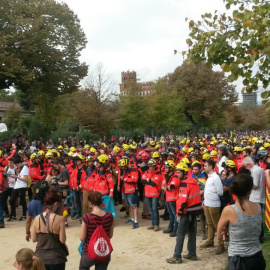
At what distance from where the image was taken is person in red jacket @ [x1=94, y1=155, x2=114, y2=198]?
30.9ft

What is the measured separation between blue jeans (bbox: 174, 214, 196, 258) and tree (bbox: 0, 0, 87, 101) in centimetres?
2278

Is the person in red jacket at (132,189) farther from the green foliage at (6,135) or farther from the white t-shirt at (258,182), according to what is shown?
the green foliage at (6,135)

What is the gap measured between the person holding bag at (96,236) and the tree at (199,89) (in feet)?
150

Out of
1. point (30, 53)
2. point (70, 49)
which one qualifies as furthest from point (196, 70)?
point (30, 53)

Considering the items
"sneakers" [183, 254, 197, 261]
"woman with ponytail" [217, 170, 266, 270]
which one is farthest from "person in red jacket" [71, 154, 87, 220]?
"woman with ponytail" [217, 170, 266, 270]

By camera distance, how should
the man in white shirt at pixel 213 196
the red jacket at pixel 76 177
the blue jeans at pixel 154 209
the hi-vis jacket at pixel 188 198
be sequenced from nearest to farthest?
1. the hi-vis jacket at pixel 188 198
2. the man in white shirt at pixel 213 196
3. the blue jeans at pixel 154 209
4. the red jacket at pixel 76 177

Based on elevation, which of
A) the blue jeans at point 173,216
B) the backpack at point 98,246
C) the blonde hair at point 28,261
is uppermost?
the blonde hair at point 28,261

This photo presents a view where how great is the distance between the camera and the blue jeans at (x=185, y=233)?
6945 millimetres

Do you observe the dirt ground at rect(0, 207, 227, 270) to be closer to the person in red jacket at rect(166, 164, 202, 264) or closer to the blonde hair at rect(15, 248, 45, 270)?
the person in red jacket at rect(166, 164, 202, 264)

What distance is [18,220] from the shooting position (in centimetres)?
1111

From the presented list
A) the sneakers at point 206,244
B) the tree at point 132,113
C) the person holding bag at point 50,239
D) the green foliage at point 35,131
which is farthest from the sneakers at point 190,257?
the tree at point 132,113

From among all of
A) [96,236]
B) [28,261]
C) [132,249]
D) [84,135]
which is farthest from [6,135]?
[28,261]

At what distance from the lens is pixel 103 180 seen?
952cm

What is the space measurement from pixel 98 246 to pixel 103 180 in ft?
15.8
